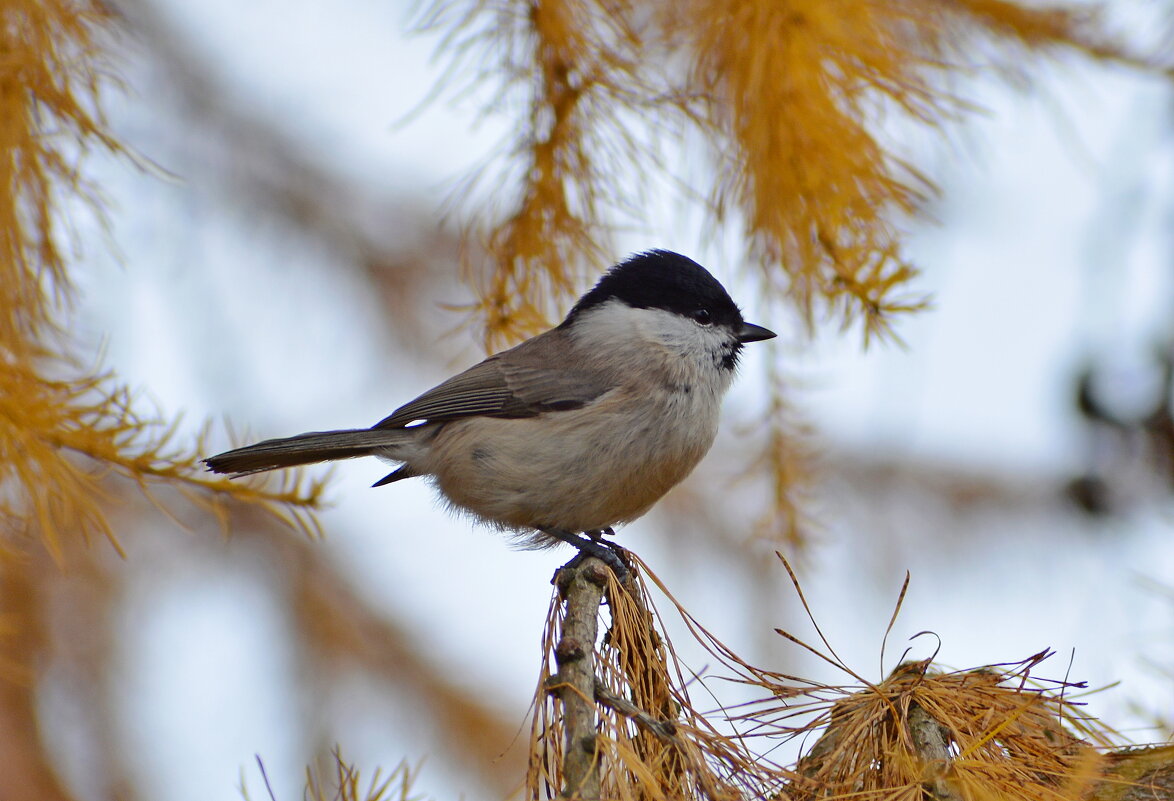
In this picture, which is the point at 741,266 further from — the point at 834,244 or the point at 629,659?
the point at 629,659

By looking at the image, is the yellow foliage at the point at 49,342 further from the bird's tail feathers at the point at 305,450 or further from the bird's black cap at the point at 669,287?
the bird's black cap at the point at 669,287

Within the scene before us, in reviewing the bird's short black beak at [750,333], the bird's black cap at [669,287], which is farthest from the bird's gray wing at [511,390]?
the bird's short black beak at [750,333]

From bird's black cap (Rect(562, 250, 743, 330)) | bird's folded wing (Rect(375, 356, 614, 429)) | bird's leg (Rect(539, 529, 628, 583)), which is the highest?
bird's black cap (Rect(562, 250, 743, 330))

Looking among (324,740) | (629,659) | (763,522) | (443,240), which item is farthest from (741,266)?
(324,740)

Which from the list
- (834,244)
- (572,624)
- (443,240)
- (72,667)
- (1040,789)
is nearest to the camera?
(1040,789)

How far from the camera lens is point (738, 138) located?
2.16 meters

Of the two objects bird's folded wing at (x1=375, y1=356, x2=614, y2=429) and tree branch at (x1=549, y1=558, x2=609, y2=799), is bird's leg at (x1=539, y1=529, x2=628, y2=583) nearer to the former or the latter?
tree branch at (x1=549, y1=558, x2=609, y2=799)

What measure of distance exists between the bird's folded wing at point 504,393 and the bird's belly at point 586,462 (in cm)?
6

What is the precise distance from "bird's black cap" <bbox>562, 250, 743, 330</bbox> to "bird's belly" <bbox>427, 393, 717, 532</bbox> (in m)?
0.31

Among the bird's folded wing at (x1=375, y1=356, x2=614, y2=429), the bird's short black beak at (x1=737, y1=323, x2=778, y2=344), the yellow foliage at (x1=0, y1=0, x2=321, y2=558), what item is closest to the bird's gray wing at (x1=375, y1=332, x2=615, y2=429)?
the bird's folded wing at (x1=375, y1=356, x2=614, y2=429)

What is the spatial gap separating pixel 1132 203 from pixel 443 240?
84.0 inches

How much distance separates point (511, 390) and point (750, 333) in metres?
0.68

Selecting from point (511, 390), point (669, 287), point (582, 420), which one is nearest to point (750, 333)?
point (669, 287)

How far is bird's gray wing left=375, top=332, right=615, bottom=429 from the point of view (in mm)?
2895
